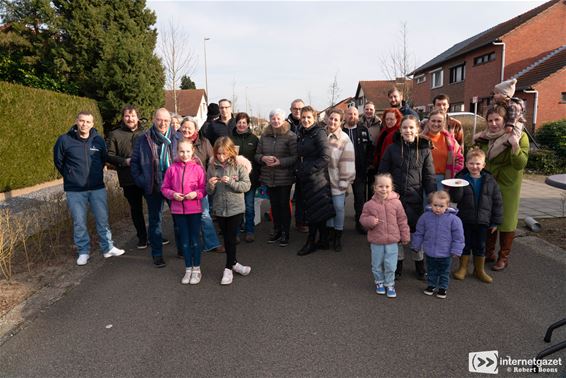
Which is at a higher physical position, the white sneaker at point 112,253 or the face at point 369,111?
the face at point 369,111

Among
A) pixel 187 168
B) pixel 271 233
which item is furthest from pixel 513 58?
pixel 187 168

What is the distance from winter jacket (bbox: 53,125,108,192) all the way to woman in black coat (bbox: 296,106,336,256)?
2.69m

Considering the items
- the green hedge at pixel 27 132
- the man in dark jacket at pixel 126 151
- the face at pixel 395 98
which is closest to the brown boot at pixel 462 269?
the face at pixel 395 98

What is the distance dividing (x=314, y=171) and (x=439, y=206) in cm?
173

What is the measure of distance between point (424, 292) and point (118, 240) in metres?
4.51

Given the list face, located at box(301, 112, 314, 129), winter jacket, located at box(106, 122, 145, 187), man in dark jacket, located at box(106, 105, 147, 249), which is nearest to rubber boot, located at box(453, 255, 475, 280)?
face, located at box(301, 112, 314, 129)

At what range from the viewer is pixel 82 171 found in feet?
15.7

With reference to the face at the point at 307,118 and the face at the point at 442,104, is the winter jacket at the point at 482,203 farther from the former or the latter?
the face at the point at 307,118

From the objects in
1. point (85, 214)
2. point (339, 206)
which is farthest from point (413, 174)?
point (85, 214)

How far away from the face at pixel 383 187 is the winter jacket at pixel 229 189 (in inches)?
56.2

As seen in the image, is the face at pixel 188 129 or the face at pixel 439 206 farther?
the face at pixel 188 129

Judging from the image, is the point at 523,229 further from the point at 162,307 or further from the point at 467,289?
the point at 162,307

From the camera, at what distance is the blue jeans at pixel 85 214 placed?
15.8 feet

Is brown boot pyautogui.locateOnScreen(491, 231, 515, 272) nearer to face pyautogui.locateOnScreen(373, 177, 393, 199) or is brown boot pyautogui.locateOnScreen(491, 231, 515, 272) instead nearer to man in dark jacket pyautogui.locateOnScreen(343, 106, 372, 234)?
face pyautogui.locateOnScreen(373, 177, 393, 199)
